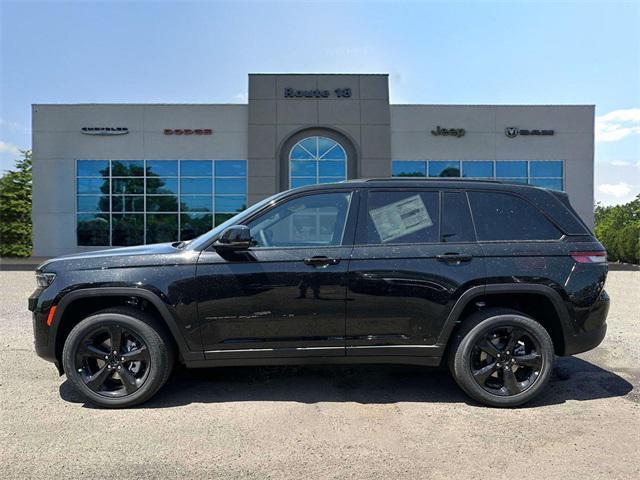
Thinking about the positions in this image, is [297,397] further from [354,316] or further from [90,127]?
[90,127]

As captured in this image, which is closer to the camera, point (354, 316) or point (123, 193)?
point (354, 316)

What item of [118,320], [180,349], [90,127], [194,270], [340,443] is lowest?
[340,443]

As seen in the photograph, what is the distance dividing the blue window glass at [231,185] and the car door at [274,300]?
19.0 m

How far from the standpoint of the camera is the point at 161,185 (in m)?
22.3

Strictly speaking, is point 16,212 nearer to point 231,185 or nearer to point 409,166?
point 231,185

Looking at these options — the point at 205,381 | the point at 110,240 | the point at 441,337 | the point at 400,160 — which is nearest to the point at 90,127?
the point at 110,240

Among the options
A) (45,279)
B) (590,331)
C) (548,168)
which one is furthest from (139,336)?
(548,168)

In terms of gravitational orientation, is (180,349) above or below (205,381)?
above

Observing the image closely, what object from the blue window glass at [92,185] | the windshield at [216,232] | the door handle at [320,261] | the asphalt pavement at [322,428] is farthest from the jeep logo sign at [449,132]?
the door handle at [320,261]

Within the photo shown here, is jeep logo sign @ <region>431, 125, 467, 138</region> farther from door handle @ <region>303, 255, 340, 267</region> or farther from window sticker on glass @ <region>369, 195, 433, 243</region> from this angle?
door handle @ <region>303, 255, 340, 267</region>

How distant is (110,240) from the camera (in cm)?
2248

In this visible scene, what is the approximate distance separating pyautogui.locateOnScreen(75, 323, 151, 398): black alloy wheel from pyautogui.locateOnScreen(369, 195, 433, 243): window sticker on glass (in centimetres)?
226

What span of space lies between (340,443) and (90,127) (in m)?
23.6

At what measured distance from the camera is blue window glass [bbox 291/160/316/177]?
22.1 metres
